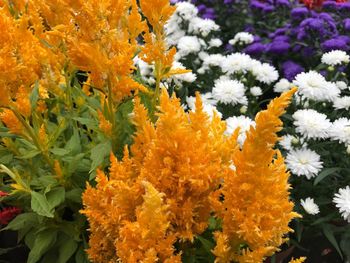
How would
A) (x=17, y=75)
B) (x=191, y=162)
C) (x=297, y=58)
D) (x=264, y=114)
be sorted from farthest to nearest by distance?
(x=297, y=58), (x=17, y=75), (x=191, y=162), (x=264, y=114)

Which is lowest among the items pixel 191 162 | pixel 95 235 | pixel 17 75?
pixel 95 235

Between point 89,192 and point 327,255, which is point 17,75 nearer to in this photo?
point 89,192

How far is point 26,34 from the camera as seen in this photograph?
1560 mm

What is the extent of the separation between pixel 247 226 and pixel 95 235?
0.48 metres

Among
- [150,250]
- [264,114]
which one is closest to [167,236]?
[150,250]

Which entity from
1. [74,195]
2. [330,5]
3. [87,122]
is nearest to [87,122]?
[87,122]

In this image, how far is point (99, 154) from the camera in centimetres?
157

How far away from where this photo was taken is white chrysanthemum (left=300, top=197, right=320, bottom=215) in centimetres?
213

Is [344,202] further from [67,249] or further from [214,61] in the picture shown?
[214,61]

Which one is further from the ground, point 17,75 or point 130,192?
point 17,75

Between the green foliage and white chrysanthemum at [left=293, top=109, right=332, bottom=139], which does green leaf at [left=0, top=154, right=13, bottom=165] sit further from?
white chrysanthemum at [left=293, top=109, right=332, bottom=139]

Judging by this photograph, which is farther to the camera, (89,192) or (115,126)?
(115,126)

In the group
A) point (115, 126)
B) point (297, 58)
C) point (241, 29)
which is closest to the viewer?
point (115, 126)

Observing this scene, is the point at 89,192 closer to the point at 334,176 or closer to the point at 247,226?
the point at 247,226
